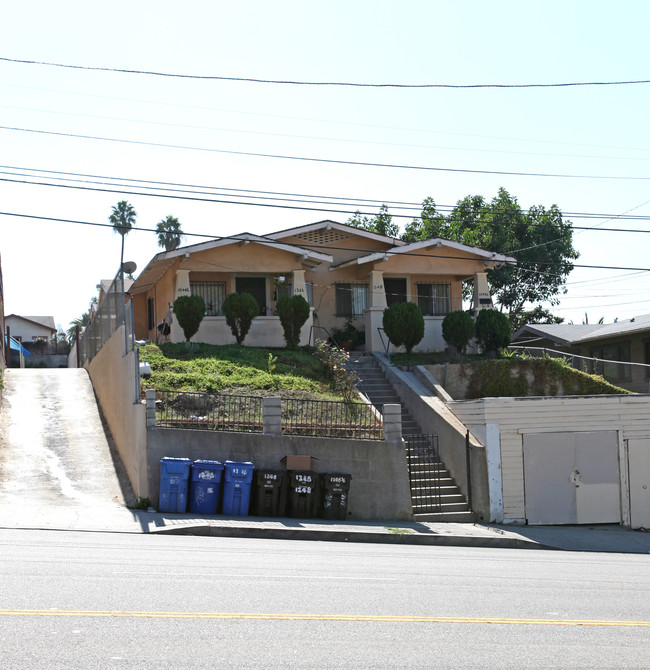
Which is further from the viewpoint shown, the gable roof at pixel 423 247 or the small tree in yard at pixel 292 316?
the gable roof at pixel 423 247

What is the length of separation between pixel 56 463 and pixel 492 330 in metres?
14.4

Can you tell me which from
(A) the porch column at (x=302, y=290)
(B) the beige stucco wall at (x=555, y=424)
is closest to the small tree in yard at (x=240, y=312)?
(A) the porch column at (x=302, y=290)

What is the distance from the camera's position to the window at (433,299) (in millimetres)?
31047

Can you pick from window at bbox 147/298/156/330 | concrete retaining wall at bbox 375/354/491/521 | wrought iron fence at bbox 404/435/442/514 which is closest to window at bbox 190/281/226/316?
window at bbox 147/298/156/330

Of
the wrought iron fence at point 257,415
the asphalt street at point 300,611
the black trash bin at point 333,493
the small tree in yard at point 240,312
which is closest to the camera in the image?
the asphalt street at point 300,611

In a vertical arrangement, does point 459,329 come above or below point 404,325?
below

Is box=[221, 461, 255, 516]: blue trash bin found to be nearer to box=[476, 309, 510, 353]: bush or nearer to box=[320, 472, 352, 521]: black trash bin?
box=[320, 472, 352, 521]: black trash bin

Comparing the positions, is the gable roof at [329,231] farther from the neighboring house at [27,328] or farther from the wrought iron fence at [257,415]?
the neighboring house at [27,328]

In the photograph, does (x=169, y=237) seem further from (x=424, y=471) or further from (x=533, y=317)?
(x=424, y=471)

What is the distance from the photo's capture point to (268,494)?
16.5m

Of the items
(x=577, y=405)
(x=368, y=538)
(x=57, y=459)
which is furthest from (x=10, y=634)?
(x=577, y=405)

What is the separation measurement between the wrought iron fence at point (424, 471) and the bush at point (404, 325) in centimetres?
710

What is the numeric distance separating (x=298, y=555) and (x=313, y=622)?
5.12 metres

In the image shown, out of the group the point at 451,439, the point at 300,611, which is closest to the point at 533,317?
the point at 451,439
